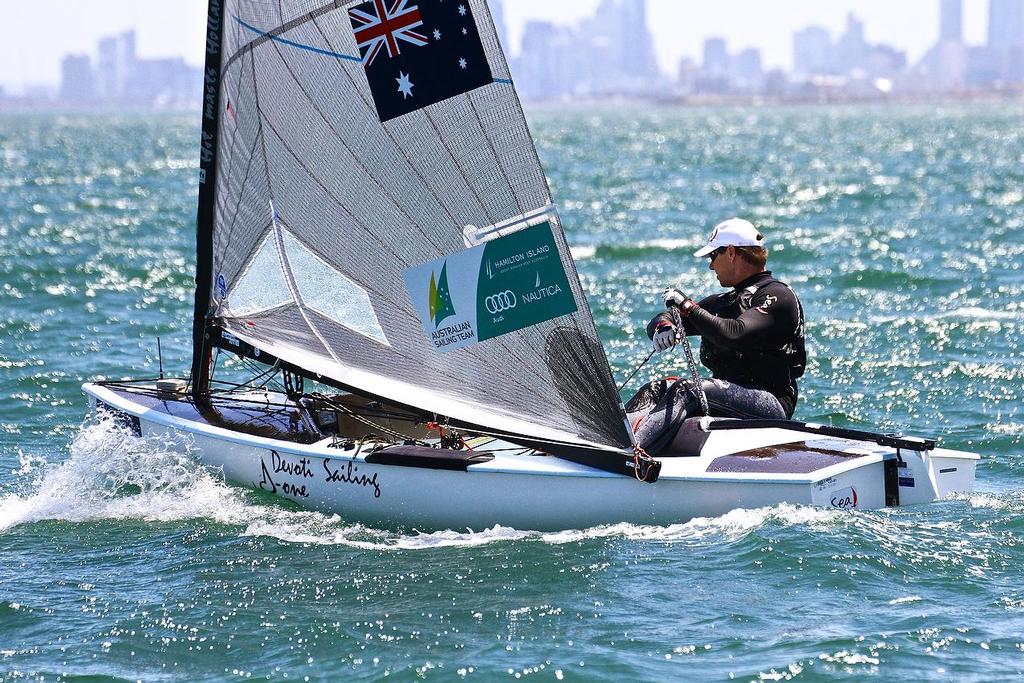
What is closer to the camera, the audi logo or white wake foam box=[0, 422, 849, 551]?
white wake foam box=[0, 422, 849, 551]

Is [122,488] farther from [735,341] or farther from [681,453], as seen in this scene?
[735,341]

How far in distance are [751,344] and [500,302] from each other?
1.26m

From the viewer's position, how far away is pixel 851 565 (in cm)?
651

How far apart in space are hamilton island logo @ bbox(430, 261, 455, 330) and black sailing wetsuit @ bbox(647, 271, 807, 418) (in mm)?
994

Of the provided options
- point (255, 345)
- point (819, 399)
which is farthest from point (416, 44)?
point (819, 399)

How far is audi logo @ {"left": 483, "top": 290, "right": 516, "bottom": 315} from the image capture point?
7176 mm

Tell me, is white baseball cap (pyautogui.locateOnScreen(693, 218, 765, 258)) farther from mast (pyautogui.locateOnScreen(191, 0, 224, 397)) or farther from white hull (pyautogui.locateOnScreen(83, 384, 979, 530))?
mast (pyautogui.locateOnScreen(191, 0, 224, 397))

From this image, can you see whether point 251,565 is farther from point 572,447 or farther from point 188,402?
point 188,402

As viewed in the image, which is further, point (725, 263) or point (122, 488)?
point (122, 488)

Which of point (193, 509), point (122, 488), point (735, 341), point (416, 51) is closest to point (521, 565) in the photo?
point (735, 341)

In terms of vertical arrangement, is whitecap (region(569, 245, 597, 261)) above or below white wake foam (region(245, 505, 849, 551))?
above

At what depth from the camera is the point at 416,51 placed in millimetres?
7133

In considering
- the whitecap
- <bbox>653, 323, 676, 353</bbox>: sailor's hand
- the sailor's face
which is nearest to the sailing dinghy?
<bbox>653, 323, 676, 353</bbox>: sailor's hand

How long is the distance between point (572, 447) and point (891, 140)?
58.6 metres
